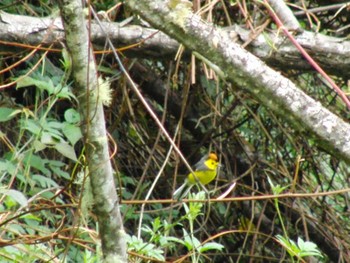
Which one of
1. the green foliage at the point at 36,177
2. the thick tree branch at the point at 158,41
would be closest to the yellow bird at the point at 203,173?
the green foliage at the point at 36,177

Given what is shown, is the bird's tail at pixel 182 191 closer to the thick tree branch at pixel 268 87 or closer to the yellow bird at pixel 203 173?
the yellow bird at pixel 203 173

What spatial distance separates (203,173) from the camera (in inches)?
131

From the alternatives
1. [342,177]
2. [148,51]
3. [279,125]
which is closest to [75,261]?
[148,51]

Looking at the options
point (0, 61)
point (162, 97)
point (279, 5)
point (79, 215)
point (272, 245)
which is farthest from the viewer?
point (272, 245)

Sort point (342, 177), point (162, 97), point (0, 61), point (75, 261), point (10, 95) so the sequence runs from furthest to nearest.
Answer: point (342, 177) → point (162, 97) → point (10, 95) → point (0, 61) → point (75, 261)

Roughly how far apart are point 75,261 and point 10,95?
795 millimetres

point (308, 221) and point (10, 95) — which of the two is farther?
point (308, 221)

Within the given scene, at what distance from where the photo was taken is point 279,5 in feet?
7.93

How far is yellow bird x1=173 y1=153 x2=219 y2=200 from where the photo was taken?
3.40 m

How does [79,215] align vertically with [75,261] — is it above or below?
above

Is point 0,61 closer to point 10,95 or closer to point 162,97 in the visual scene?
point 10,95

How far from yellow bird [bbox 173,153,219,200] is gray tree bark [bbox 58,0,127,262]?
5.43ft

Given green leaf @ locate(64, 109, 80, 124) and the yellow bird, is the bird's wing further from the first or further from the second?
green leaf @ locate(64, 109, 80, 124)

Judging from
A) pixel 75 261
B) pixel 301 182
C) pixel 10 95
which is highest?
pixel 10 95
